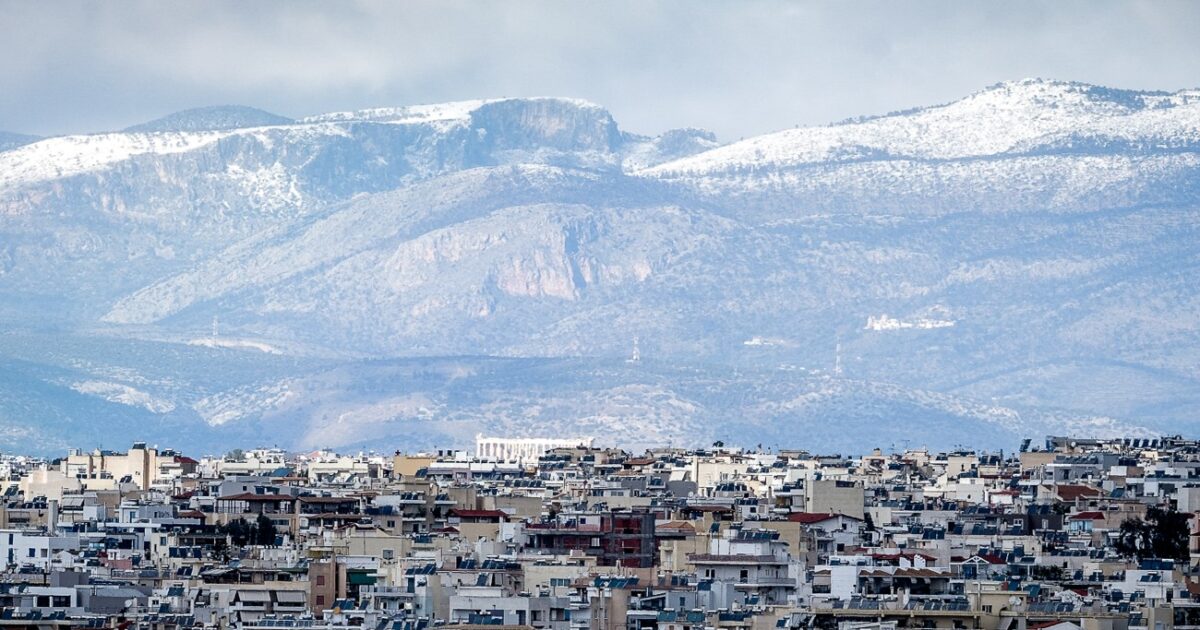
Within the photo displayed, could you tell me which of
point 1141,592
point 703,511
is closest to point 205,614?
point 1141,592

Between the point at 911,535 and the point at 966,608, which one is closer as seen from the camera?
the point at 966,608

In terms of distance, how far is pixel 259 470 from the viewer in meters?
150

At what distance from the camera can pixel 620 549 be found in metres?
92.8

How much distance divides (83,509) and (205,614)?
43.1 meters

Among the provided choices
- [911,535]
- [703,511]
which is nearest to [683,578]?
[911,535]

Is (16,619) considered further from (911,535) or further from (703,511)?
(703,511)

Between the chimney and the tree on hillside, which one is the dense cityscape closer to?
the tree on hillside

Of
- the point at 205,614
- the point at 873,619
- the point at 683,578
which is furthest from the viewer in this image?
the point at 683,578

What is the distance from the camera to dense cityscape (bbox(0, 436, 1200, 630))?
70.1 meters

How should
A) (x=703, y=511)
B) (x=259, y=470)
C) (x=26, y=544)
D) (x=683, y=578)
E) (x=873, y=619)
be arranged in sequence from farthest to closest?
(x=259, y=470)
(x=703, y=511)
(x=26, y=544)
(x=683, y=578)
(x=873, y=619)

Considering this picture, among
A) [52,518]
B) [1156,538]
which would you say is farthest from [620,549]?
[52,518]

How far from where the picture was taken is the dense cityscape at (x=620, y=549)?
70.1m

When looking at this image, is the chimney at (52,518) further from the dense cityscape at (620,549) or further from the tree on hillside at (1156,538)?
the tree on hillside at (1156,538)

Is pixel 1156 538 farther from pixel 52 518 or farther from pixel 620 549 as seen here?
pixel 52 518
